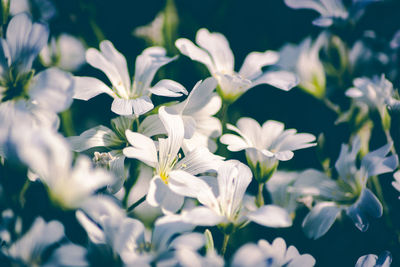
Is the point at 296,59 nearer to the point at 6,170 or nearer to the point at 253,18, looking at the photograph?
the point at 253,18

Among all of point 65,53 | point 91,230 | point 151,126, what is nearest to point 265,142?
point 151,126

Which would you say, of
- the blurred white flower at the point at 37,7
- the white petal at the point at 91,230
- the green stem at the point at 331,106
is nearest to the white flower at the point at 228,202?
the white petal at the point at 91,230

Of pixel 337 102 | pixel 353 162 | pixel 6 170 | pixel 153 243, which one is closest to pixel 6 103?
pixel 6 170

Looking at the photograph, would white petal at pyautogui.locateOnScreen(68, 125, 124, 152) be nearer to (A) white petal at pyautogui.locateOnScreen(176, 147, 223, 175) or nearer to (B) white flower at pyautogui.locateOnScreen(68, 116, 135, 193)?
(B) white flower at pyautogui.locateOnScreen(68, 116, 135, 193)

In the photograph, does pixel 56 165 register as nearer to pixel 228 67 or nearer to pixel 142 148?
pixel 142 148

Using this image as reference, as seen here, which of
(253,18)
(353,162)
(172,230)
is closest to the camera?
(172,230)

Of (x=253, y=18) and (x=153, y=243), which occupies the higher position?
(x=253, y=18)

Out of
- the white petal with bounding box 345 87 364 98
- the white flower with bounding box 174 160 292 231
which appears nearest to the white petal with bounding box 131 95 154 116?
the white flower with bounding box 174 160 292 231
